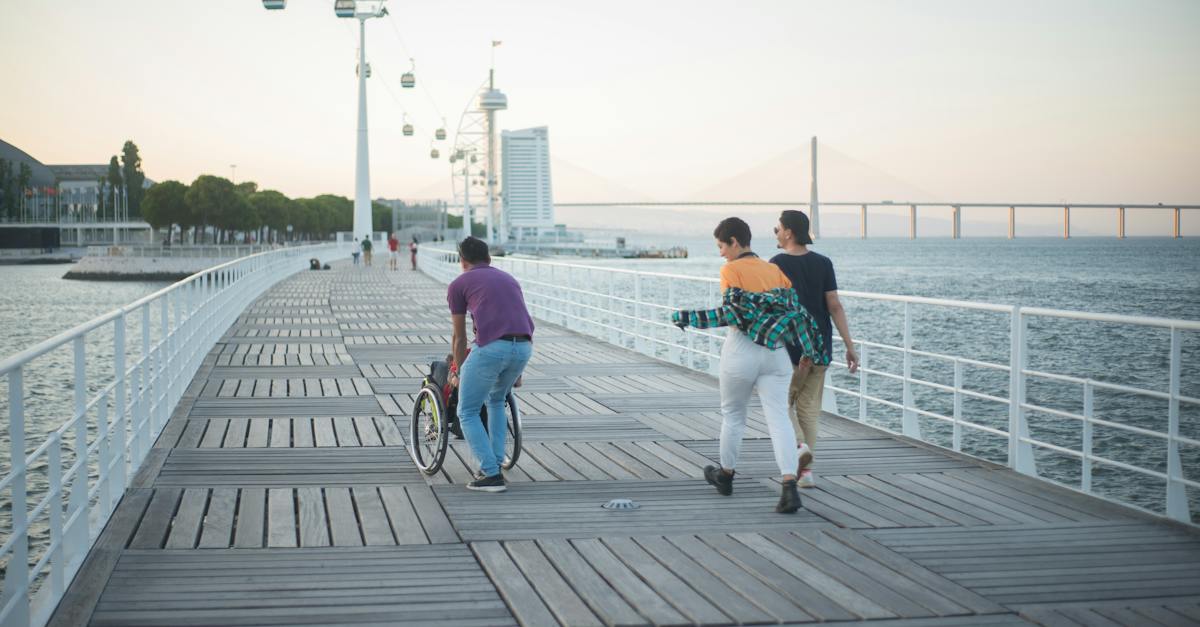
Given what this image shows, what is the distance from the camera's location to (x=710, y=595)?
4.84 metres

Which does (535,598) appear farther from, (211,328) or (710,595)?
(211,328)

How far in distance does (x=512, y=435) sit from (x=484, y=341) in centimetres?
102

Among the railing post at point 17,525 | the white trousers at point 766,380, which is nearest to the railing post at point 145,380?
the railing post at point 17,525

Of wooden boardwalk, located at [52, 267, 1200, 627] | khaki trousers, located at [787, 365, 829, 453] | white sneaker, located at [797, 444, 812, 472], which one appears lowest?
wooden boardwalk, located at [52, 267, 1200, 627]

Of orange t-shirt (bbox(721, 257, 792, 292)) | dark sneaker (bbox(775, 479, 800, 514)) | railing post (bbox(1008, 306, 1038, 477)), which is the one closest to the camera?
orange t-shirt (bbox(721, 257, 792, 292))

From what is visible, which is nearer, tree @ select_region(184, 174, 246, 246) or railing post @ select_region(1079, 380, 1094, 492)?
railing post @ select_region(1079, 380, 1094, 492)

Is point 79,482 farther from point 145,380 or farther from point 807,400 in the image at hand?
point 807,400

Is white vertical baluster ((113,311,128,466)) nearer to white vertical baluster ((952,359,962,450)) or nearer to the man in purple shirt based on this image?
the man in purple shirt

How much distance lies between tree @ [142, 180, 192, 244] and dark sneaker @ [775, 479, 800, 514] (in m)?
115

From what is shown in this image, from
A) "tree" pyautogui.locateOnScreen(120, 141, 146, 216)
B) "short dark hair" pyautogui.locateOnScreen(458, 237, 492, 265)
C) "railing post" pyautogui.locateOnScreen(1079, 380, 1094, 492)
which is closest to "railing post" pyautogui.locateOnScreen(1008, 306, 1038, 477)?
"railing post" pyautogui.locateOnScreen(1079, 380, 1094, 492)

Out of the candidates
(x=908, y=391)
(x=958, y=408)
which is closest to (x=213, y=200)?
(x=908, y=391)

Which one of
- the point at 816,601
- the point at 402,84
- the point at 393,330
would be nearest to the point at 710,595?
the point at 816,601

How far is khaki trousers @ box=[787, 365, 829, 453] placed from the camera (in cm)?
683

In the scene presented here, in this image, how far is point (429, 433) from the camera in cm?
738
